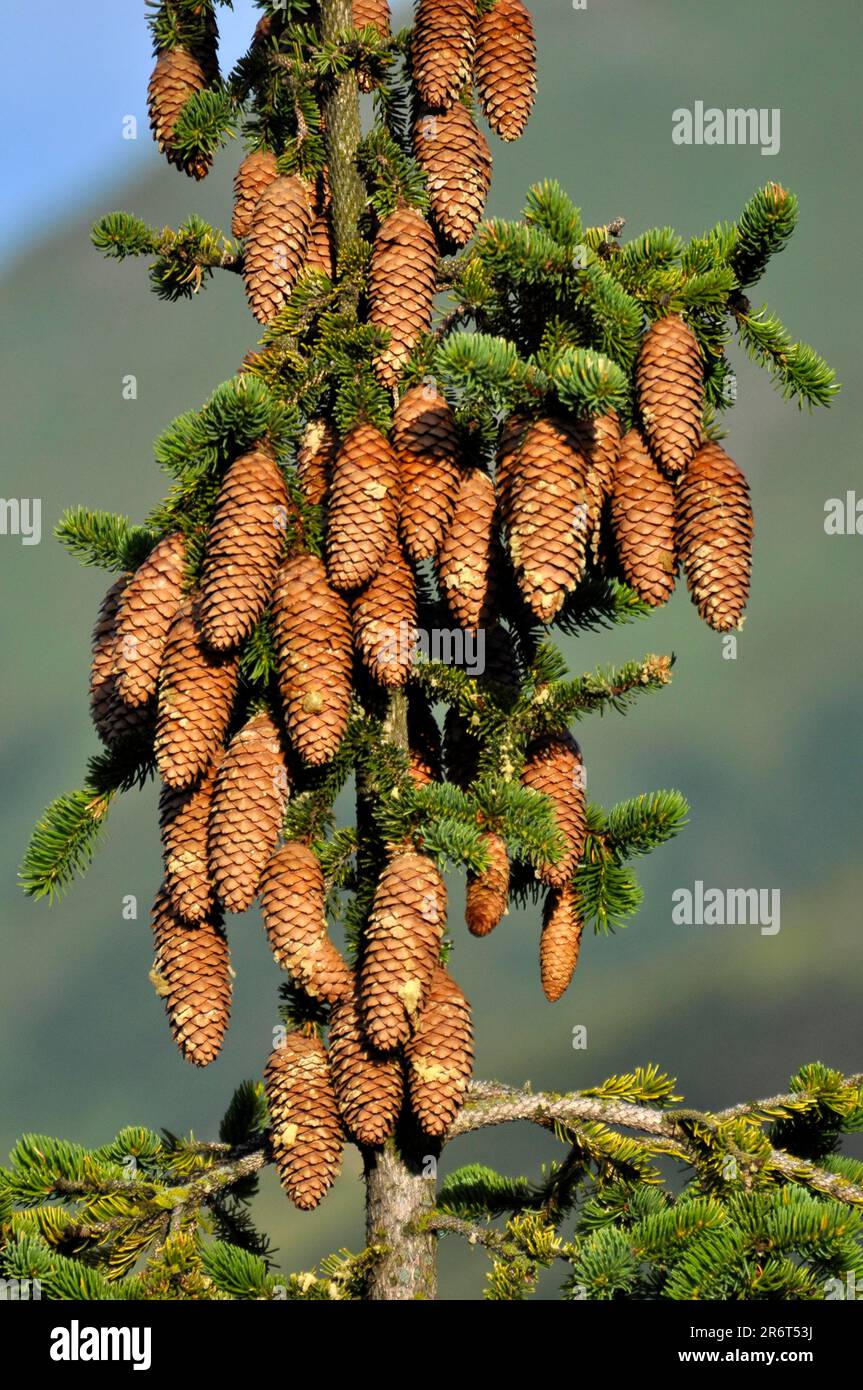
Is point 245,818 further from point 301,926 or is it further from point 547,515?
point 547,515

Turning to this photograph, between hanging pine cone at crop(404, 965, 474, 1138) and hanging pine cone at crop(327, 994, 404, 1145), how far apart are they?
0.17 feet

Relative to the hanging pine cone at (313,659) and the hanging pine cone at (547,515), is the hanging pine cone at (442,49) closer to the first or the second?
the hanging pine cone at (547,515)

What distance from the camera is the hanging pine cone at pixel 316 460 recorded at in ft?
14.0

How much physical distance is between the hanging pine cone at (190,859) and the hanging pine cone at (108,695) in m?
0.36

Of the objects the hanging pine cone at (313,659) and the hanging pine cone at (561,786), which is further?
the hanging pine cone at (561,786)

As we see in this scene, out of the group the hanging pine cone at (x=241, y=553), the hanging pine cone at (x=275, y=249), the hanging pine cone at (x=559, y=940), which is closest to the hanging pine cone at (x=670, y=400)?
the hanging pine cone at (x=241, y=553)

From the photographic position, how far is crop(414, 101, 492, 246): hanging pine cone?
4574 mm

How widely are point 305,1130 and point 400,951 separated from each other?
0.58 meters

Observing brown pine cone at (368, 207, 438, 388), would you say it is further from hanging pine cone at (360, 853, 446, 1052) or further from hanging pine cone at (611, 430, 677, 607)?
hanging pine cone at (360, 853, 446, 1052)

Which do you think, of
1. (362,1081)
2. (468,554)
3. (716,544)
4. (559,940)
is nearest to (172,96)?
(468,554)

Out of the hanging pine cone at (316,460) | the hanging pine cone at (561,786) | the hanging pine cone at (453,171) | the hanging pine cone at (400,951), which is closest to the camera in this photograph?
the hanging pine cone at (400,951)

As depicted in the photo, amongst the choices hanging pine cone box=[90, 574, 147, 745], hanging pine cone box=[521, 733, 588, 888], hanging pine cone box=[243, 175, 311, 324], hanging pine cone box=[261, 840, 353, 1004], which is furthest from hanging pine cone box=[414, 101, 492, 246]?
Answer: hanging pine cone box=[261, 840, 353, 1004]

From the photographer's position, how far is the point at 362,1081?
3908 millimetres
